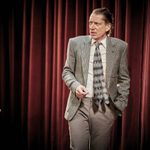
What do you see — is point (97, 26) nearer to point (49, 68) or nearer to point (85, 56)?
point (85, 56)

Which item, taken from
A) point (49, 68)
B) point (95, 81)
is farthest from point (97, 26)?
point (49, 68)

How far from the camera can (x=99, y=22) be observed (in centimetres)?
236

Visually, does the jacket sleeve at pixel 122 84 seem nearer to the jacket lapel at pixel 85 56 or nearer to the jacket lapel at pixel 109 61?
the jacket lapel at pixel 109 61

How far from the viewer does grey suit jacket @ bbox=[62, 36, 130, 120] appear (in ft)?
7.73

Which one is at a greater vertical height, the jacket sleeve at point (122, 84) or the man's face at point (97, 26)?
the man's face at point (97, 26)

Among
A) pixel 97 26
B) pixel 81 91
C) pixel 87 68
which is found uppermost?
pixel 97 26

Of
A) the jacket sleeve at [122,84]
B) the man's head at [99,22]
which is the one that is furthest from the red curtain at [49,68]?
the man's head at [99,22]

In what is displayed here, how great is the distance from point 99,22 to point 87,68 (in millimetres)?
302

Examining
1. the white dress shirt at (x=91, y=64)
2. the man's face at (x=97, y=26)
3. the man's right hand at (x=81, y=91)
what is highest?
the man's face at (x=97, y=26)

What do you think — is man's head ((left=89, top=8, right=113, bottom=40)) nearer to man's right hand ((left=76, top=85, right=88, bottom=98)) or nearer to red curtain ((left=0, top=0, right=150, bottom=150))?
man's right hand ((left=76, top=85, right=88, bottom=98))

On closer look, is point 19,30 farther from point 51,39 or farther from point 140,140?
point 140,140

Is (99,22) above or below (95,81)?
above

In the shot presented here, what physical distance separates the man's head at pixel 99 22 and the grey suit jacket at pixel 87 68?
64mm

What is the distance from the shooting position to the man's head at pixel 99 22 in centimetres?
236
